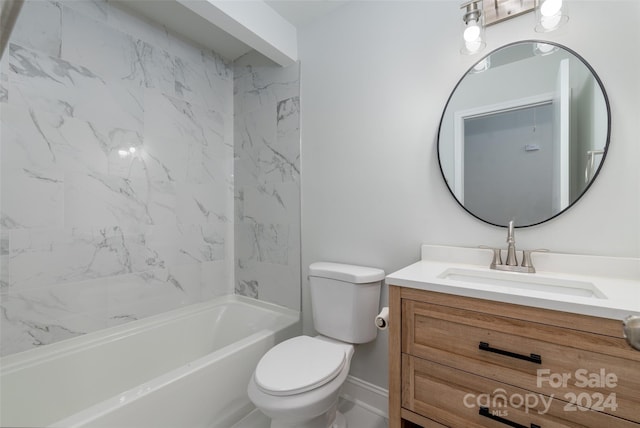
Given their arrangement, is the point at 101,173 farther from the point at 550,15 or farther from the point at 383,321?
the point at 550,15

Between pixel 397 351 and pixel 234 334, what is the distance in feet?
4.75

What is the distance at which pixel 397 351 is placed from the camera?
3.70 ft

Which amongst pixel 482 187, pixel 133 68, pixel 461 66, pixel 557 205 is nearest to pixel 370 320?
pixel 482 187

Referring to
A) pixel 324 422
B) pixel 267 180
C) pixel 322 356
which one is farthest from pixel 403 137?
pixel 324 422

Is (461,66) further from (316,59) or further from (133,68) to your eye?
(133,68)

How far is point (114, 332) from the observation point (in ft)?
5.66

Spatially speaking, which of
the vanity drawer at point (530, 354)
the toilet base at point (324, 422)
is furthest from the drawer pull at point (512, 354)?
the toilet base at point (324, 422)

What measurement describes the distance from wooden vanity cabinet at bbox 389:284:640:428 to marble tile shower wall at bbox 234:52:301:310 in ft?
3.62

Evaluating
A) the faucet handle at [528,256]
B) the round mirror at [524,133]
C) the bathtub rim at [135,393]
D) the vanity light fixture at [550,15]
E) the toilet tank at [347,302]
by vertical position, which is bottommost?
the bathtub rim at [135,393]

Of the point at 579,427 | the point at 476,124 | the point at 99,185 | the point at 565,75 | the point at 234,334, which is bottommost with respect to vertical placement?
the point at 234,334

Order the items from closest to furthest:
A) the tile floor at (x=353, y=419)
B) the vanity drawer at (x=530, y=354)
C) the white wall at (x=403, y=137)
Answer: the vanity drawer at (x=530, y=354), the white wall at (x=403, y=137), the tile floor at (x=353, y=419)

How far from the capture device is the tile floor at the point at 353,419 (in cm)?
157

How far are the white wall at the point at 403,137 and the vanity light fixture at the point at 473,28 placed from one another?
6cm

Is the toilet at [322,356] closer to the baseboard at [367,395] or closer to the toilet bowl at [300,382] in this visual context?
the toilet bowl at [300,382]
